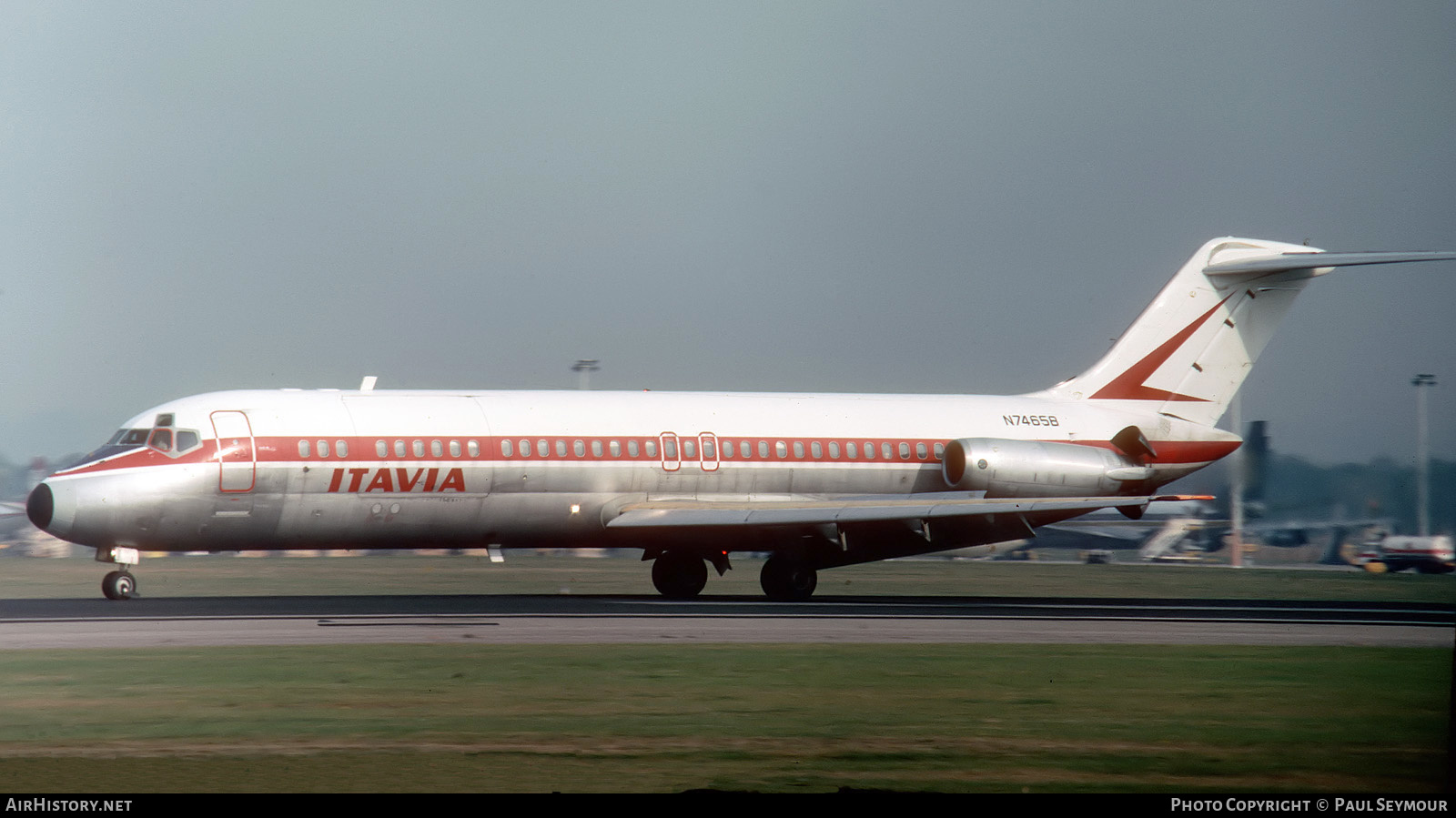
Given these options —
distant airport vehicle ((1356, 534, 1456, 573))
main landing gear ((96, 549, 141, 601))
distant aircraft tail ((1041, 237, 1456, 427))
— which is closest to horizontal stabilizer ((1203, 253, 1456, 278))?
distant aircraft tail ((1041, 237, 1456, 427))

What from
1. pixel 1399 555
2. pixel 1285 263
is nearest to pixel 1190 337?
pixel 1285 263

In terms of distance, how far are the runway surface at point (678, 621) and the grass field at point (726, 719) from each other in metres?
1.42

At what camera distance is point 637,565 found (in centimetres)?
4584

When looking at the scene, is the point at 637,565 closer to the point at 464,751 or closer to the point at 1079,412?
the point at 1079,412

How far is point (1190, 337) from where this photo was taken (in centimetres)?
3831

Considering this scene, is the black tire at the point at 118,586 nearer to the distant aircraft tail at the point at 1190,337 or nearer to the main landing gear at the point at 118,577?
the main landing gear at the point at 118,577

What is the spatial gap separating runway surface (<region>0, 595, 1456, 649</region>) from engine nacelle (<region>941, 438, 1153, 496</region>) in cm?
374

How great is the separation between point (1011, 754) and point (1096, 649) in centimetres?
867

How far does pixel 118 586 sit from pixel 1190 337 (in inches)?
982

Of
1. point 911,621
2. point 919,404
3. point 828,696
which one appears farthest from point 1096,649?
point 919,404

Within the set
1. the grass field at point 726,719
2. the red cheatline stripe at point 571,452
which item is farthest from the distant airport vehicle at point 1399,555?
the grass field at point 726,719

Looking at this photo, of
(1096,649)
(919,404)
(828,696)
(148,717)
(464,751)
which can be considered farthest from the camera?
(919,404)

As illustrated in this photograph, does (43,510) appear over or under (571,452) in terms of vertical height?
under

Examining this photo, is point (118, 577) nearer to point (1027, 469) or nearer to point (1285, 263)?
point (1027, 469)
